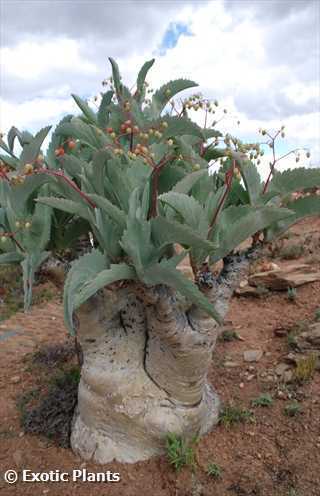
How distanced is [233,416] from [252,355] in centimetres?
94

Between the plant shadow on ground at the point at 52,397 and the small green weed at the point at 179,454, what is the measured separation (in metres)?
0.74

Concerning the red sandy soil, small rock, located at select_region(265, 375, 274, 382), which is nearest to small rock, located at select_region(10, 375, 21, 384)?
the red sandy soil

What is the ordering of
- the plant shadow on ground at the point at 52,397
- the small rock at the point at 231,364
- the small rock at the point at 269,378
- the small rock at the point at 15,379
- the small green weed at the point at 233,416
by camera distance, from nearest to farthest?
the small green weed at the point at 233,416 → the plant shadow on ground at the point at 52,397 → the small rock at the point at 269,378 → the small rock at the point at 231,364 → the small rock at the point at 15,379

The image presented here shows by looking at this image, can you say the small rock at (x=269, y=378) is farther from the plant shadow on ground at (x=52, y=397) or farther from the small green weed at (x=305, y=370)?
the plant shadow on ground at (x=52, y=397)

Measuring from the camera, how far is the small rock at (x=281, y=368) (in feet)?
12.3

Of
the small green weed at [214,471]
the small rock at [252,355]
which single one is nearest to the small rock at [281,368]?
the small rock at [252,355]

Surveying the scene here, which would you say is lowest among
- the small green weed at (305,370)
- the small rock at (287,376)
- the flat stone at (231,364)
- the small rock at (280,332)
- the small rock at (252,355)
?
the flat stone at (231,364)

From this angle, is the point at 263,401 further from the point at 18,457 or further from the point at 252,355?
the point at 18,457

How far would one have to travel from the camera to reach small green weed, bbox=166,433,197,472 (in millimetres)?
2826

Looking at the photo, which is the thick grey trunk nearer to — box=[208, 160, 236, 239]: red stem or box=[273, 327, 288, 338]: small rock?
box=[208, 160, 236, 239]: red stem

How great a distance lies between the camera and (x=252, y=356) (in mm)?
4098

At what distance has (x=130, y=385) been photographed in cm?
296

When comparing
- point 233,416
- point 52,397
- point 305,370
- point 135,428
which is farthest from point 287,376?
point 52,397

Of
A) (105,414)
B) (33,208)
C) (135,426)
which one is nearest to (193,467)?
(135,426)
